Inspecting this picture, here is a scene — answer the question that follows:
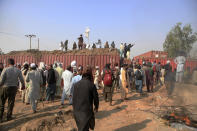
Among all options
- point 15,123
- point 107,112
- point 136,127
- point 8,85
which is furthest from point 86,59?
point 136,127

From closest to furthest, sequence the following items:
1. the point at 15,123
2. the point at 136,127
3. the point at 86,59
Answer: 1. the point at 136,127
2. the point at 15,123
3. the point at 86,59

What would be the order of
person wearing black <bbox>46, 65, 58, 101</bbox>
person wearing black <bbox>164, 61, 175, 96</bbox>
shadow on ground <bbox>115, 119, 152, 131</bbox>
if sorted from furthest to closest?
person wearing black <bbox>164, 61, 175, 96</bbox> → person wearing black <bbox>46, 65, 58, 101</bbox> → shadow on ground <bbox>115, 119, 152, 131</bbox>

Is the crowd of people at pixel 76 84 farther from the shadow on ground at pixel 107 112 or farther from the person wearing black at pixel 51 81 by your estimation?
the shadow on ground at pixel 107 112

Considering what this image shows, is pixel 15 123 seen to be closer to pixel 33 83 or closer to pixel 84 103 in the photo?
pixel 33 83

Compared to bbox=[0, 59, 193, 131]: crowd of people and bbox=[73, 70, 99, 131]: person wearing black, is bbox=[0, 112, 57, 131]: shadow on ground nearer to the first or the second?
bbox=[0, 59, 193, 131]: crowd of people

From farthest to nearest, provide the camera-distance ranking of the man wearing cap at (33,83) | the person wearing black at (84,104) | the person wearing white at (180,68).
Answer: the person wearing white at (180,68) < the man wearing cap at (33,83) < the person wearing black at (84,104)

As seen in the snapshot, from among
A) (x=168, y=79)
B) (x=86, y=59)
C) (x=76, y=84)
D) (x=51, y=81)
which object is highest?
(x=86, y=59)

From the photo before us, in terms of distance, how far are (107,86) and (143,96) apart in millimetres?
2708

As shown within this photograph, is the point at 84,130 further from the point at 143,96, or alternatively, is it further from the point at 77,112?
the point at 143,96

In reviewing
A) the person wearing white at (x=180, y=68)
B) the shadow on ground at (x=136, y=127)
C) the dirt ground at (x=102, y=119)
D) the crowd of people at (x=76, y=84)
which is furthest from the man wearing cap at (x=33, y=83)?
the person wearing white at (x=180, y=68)

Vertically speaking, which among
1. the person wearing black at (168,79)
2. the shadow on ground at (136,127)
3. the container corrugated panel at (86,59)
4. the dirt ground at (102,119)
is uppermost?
the container corrugated panel at (86,59)

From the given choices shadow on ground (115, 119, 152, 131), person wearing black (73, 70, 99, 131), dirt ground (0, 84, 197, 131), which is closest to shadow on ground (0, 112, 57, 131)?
dirt ground (0, 84, 197, 131)

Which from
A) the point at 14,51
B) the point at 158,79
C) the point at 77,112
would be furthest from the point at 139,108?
the point at 14,51

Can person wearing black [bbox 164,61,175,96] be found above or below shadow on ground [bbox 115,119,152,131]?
above
